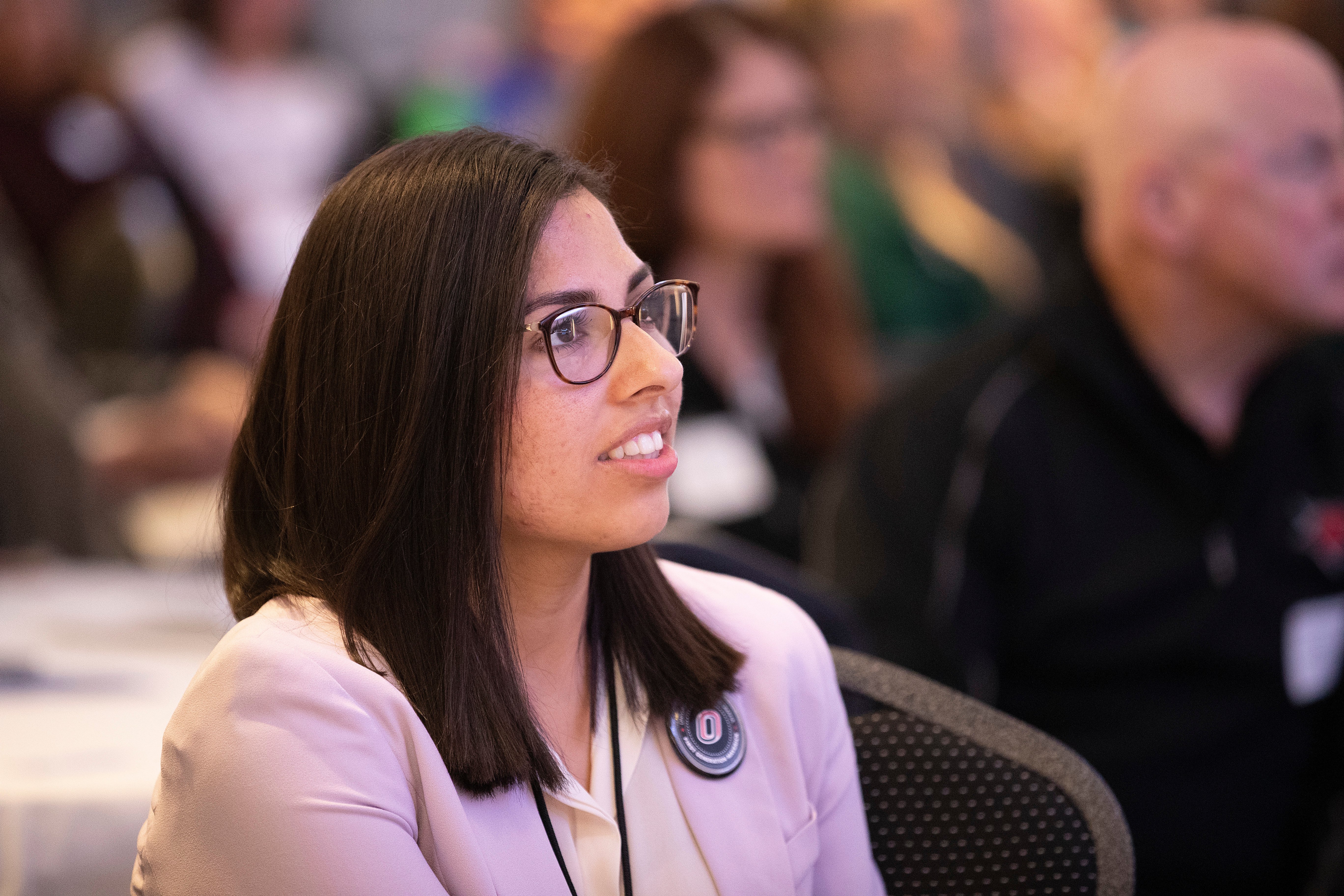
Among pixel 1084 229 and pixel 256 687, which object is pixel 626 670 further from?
pixel 1084 229

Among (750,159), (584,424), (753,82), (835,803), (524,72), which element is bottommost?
(835,803)

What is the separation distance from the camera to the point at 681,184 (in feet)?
8.40

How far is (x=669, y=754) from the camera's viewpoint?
1.09 m

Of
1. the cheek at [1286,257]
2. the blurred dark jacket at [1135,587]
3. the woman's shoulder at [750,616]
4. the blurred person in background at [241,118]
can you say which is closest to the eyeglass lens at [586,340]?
the woman's shoulder at [750,616]

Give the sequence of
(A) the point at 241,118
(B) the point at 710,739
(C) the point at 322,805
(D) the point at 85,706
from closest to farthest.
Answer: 1. (C) the point at 322,805
2. (B) the point at 710,739
3. (D) the point at 85,706
4. (A) the point at 241,118

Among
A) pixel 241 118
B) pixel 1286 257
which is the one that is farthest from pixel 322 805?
pixel 241 118

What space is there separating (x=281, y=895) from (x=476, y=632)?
23cm

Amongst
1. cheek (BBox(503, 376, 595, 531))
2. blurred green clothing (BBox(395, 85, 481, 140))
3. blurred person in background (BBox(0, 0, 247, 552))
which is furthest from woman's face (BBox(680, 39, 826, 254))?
blurred green clothing (BBox(395, 85, 481, 140))

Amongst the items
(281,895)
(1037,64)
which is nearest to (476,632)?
(281,895)

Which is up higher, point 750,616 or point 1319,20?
point 1319,20

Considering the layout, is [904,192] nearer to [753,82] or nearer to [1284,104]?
[753,82]

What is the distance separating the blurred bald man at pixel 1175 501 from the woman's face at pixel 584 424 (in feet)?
3.25

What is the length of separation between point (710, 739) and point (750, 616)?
5.2 inches

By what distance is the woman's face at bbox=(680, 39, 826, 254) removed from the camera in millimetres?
2561
